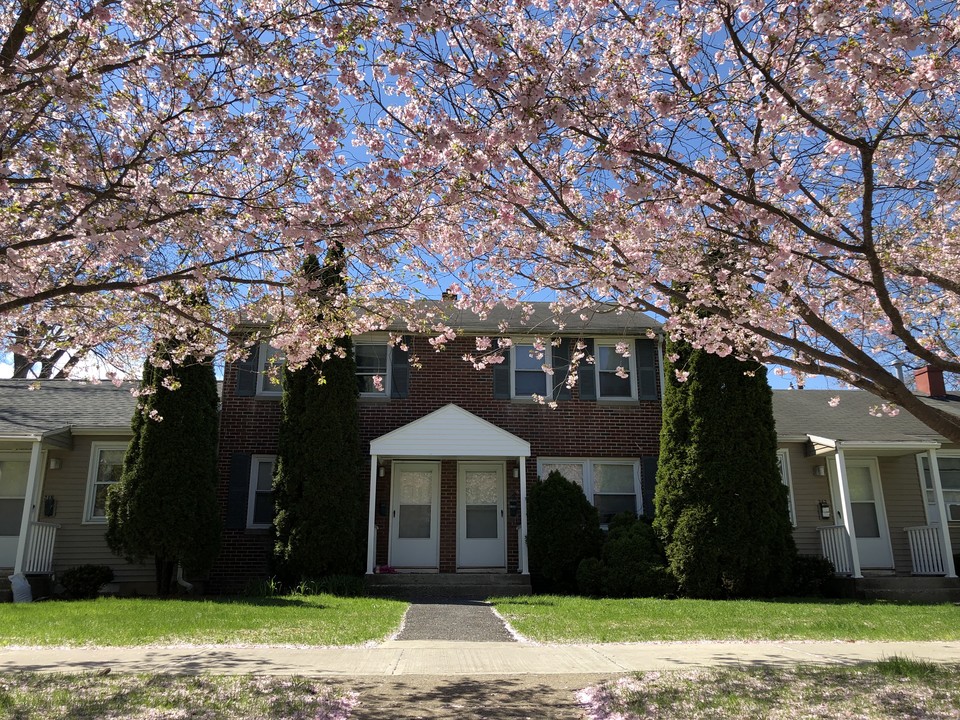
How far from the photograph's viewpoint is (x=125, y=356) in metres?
8.38

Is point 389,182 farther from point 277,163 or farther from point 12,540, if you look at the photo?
point 12,540

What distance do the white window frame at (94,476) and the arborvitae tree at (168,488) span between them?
168 centimetres

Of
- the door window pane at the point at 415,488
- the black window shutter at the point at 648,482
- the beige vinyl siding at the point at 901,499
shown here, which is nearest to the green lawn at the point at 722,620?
the black window shutter at the point at 648,482

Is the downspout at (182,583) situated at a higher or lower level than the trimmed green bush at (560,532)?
lower

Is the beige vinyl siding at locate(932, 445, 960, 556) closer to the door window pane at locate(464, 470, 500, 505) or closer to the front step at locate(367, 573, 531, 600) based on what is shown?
the front step at locate(367, 573, 531, 600)

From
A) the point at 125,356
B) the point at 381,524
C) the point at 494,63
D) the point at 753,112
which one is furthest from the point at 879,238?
the point at 381,524

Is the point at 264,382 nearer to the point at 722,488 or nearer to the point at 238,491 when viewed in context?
the point at 238,491

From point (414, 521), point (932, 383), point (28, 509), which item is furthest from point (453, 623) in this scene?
point (932, 383)

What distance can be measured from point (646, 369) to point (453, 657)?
30.7 feet

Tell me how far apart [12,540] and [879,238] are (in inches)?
549

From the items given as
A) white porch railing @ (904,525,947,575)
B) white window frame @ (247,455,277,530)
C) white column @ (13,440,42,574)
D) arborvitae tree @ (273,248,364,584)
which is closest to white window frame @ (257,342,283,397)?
white window frame @ (247,455,277,530)

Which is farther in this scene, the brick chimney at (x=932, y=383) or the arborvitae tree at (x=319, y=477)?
the brick chimney at (x=932, y=383)

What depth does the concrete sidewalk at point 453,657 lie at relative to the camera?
227 inches

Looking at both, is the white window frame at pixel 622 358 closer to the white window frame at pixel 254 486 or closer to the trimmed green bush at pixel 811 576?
the trimmed green bush at pixel 811 576
